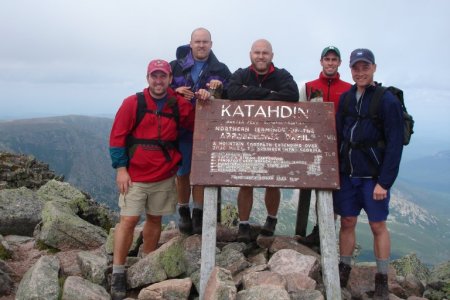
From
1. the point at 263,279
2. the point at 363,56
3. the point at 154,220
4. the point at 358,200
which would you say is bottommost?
the point at 263,279

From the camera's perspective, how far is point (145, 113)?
8445 mm

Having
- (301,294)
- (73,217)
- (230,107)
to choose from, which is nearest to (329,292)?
(301,294)

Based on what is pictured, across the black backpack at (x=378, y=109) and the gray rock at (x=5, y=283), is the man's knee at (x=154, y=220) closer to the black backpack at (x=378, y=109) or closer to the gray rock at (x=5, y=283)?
the gray rock at (x=5, y=283)

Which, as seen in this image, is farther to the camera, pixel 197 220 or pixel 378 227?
pixel 197 220

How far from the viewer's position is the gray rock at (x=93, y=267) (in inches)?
344

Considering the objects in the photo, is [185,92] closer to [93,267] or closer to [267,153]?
[267,153]

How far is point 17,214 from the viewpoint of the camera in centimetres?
1330

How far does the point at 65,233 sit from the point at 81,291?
4395 mm

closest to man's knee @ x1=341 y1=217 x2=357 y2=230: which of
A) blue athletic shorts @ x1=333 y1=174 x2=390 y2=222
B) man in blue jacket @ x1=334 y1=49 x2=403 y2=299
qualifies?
man in blue jacket @ x1=334 y1=49 x2=403 y2=299

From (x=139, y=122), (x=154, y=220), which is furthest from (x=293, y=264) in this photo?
(x=139, y=122)

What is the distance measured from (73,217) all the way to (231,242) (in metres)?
4.94

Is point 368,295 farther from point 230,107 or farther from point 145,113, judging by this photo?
point 145,113

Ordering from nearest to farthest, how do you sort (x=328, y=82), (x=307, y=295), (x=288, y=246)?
(x=307, y=295), (x=328, y=82), (x=288, y=246)

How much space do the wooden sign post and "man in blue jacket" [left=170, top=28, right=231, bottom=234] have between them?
845mm
